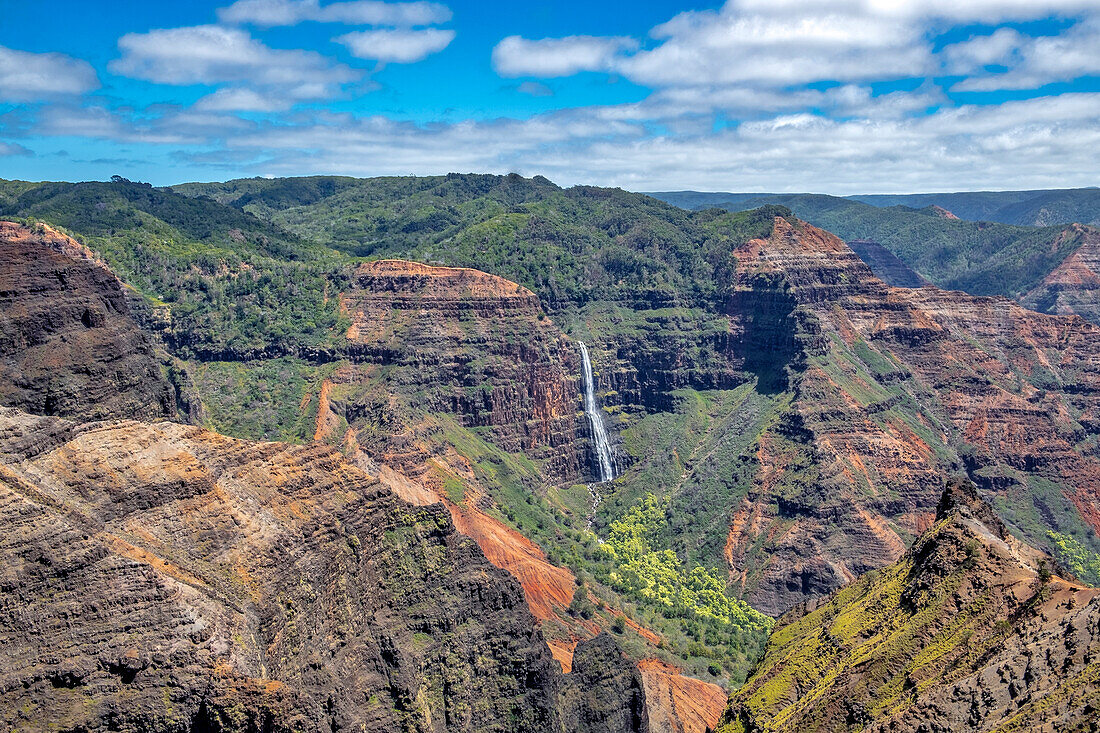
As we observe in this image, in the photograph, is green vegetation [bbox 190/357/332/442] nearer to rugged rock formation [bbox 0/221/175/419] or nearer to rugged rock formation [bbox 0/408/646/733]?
rugged rock formation [bbox 0/221/175/419]

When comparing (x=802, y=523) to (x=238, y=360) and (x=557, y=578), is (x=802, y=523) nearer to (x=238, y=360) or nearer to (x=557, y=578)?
(x=557, y=578)

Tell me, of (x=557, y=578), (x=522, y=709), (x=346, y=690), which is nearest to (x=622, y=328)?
(x=557, y=578)

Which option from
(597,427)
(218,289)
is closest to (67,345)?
(218,289)

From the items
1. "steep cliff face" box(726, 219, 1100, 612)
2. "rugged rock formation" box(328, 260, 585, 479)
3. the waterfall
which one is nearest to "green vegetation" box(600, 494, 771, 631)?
"steep cliff face" box(726, 219, 1100, 612)

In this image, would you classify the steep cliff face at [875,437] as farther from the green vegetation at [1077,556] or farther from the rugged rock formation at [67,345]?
the rugged rock formation at [67,345]

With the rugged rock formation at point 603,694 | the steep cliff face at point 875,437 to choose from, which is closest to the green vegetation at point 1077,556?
the steep cliff face at point 875,437
